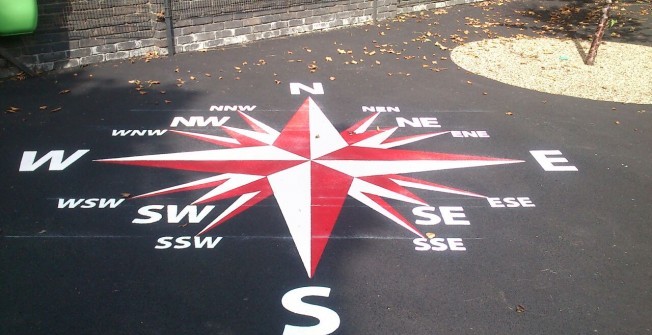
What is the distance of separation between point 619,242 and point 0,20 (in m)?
8.38

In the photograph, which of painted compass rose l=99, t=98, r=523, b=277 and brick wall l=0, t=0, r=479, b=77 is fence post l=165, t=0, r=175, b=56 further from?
painted compass rose l=99, t=98, r=523, b=277

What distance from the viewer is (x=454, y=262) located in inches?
198

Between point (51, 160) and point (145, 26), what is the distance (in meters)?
4.48

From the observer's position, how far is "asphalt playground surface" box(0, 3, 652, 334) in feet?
14.5

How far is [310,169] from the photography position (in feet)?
21.1

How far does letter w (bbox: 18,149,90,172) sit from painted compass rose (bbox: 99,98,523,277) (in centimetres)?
48

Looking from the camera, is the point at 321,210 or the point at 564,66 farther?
the point at 564,66

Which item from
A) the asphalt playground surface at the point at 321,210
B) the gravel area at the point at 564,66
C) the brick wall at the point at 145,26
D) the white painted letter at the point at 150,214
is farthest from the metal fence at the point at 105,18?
the gravel area at the point at 564,66

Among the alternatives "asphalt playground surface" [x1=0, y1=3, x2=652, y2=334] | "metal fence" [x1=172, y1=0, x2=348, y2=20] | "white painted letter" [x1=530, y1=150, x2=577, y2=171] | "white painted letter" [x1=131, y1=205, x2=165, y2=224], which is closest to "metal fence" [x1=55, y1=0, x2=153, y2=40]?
"metal fence" [x1=172, y1=0, x2=348, y2=20]

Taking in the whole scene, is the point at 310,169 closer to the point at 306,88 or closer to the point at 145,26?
the point at 306,88

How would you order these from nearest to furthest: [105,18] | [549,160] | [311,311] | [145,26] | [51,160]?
[311,311] → [51,160] → [549,160] → [105,18] → [145,26]

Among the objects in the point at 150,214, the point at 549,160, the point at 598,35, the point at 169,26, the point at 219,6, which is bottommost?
the point at 549,160

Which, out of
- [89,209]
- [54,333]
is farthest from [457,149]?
[54,333]

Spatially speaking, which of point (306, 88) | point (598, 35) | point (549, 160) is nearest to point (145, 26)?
point (306, 88)
